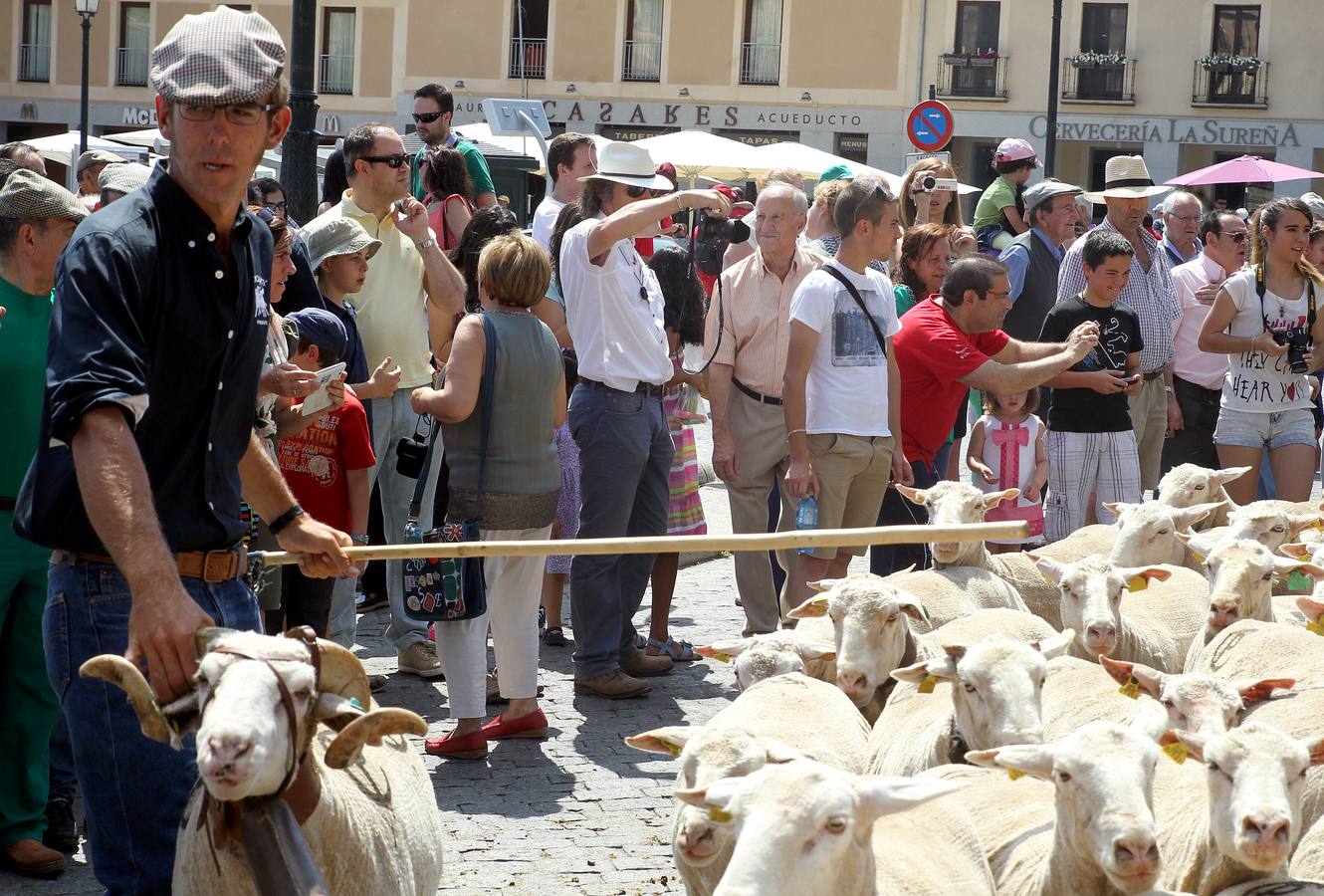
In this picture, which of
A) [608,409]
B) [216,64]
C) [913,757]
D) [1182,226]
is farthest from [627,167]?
[1182,226]

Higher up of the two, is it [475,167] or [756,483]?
[475,167]

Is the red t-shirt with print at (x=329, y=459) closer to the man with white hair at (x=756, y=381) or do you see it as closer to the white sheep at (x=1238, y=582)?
the man with white hair at (x=756, y=381)

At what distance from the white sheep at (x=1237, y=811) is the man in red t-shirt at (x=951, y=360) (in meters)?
3.49

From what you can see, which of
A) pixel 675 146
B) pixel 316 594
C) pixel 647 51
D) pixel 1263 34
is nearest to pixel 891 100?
pixel 647 51

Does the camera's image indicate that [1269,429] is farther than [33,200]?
Yes

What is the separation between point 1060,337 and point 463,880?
4909 mm

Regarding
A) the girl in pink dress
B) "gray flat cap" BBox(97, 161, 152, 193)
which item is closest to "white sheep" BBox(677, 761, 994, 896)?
"gray flat cap" BBox(97, 161, 152, 193)

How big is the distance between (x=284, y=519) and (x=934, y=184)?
742 centimetres

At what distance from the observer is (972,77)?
39.9 m

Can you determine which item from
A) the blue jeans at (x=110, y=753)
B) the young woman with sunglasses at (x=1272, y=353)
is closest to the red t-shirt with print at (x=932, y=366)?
the young woman with sunglasses at (x=1272, y=353)

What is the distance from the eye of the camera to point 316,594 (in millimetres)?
6188

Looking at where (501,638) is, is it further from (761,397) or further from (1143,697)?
(1143,697)

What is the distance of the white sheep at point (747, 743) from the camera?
370cm

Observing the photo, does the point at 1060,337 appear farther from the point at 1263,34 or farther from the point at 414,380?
the point at 1263,34
